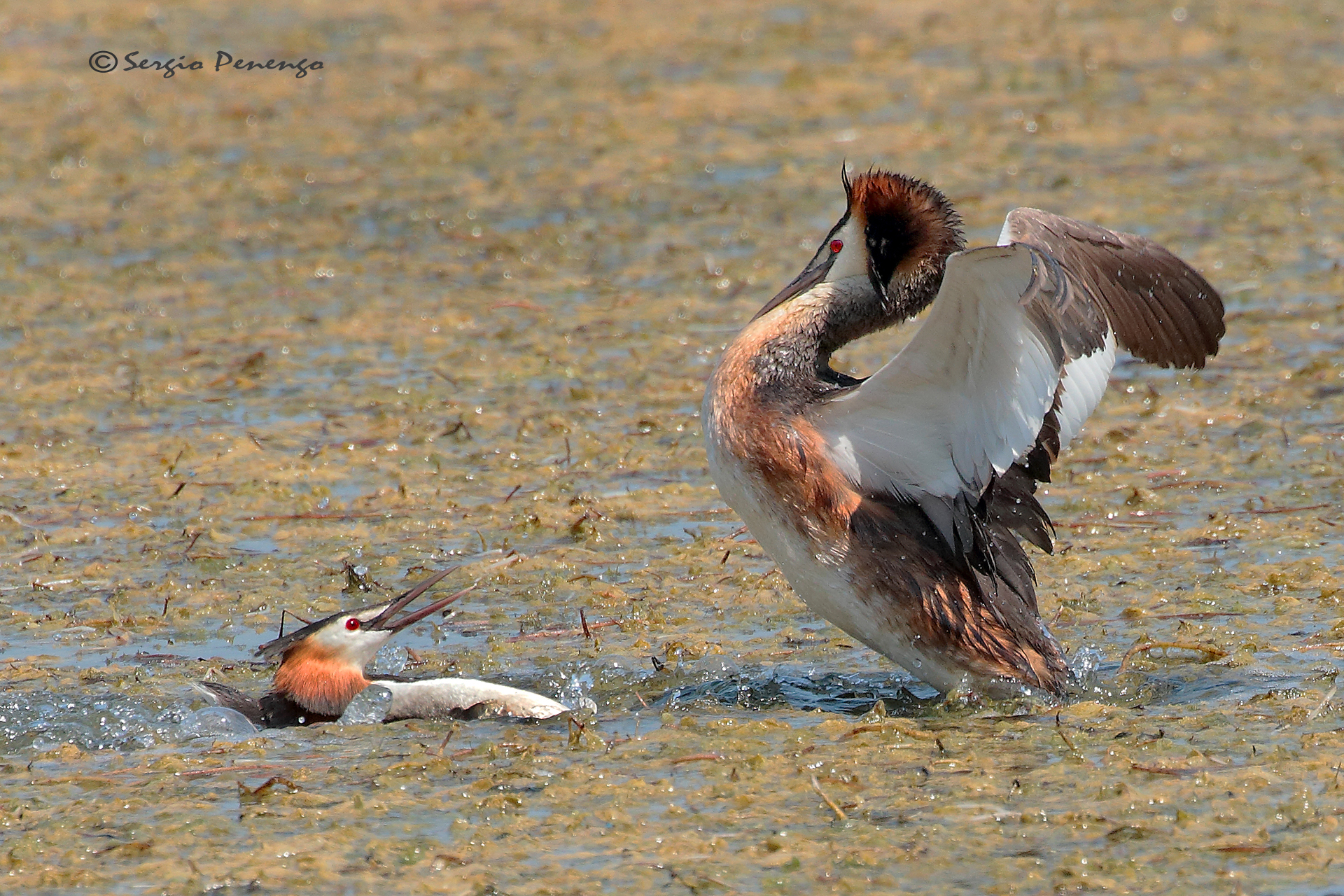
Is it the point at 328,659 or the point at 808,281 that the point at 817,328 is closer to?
the point at 808,281

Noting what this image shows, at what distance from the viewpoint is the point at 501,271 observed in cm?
1129

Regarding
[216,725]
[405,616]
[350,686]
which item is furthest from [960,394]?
[216,725]

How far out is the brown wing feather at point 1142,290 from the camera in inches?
227

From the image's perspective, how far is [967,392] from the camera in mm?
5695

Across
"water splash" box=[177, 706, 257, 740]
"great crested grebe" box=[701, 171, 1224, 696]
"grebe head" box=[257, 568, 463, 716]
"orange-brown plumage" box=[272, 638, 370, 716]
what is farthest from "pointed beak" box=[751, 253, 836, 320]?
"water splash" box=[177, 706, 257, 740]

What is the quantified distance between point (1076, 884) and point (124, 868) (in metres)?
2.24

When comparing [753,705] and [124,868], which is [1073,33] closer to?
[753,705]

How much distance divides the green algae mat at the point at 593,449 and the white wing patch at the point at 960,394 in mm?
722

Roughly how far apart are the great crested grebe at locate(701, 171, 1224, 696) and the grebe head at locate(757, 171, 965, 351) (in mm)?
102

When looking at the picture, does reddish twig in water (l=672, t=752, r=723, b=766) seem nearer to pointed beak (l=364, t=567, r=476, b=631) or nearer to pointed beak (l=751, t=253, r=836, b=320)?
pointed beak (l=364, t=567, r=476, b=631)

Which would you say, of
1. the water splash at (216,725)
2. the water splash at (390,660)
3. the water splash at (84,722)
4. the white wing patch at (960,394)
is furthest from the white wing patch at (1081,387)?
the water splash at (84,722)

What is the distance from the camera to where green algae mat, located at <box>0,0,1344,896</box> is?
488 centimetres

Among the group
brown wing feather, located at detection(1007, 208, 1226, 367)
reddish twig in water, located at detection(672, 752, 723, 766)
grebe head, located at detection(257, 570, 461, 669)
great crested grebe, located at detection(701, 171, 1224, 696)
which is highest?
brown wing feather, located at detection(1007, 208, 1226, 367)

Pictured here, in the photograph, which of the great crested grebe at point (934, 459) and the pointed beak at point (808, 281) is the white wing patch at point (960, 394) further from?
the pointed beak at point (808, 281)
